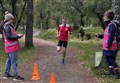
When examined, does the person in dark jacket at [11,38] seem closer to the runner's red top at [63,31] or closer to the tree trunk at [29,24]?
the runner's red top at [63,31]

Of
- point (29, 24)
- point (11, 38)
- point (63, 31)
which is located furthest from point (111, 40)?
point (29, 24)

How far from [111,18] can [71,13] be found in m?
32.8

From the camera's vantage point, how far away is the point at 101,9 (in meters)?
27.9

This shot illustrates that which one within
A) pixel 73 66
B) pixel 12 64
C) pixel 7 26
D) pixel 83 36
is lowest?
pixel 83 36

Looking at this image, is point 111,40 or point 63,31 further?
point 63,31

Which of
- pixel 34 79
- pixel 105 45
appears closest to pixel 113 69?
pixel 105 45

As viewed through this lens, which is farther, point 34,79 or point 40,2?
point 40,2

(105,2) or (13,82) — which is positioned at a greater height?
(105,2)

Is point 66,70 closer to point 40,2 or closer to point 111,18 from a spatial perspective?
point 111,18

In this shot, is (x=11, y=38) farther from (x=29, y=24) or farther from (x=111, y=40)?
(x=29, y=24)

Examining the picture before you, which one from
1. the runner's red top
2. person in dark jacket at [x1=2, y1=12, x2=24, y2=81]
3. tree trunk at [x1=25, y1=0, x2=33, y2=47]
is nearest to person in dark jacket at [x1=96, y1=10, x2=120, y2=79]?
person in dark jacket at [x1=2, y1=12, x2=24, y2=81]

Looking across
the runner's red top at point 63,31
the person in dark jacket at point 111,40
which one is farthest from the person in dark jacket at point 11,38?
the runner's red top at point 63,31

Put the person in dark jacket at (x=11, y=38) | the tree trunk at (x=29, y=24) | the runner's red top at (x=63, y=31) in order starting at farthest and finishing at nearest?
the tree trunk at (x=29, y=24), the runner's red top at (x=63, y=31), the person in dark jacket at (x=11, y=38)

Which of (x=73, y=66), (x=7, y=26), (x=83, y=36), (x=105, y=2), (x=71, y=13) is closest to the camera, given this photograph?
(x=7, y=26)
